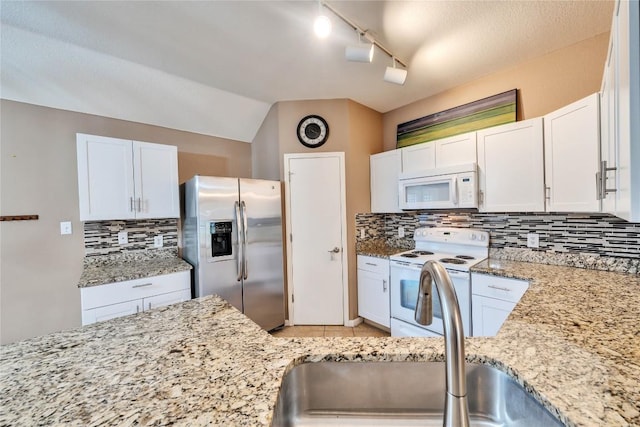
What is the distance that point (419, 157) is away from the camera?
274cm

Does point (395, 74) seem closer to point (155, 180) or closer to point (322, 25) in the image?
point (322, 25)

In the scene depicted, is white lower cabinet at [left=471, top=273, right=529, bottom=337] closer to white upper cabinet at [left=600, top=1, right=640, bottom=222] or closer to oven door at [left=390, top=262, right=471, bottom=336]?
oven door at [left=390, top=262, right=471, bottom=336]

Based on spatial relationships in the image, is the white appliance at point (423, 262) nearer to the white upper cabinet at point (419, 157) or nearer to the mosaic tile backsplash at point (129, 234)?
the white upper cabinet at point (419, 157)

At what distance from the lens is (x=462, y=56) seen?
2176 mm

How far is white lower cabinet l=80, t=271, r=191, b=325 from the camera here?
192cm

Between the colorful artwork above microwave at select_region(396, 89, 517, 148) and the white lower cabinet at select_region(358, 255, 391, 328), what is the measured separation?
4.91 ft

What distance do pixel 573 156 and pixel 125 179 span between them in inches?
140

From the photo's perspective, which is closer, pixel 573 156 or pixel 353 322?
pixel 573 156

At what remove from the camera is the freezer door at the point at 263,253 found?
2.63 meters

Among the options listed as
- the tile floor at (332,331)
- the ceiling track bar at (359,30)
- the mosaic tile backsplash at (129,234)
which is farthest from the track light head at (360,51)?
the tile floor at (332,331)

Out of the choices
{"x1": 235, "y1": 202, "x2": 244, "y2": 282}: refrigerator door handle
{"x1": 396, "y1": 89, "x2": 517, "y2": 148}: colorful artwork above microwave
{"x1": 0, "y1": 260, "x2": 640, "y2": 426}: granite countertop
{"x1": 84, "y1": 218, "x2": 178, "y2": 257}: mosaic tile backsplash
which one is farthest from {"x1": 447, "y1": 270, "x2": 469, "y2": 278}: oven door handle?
{"x1": 84, "y1": 218, "x2": 178, "y2": 257}: mosaic tile backsplash

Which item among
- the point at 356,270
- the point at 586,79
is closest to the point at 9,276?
the point at 356,270

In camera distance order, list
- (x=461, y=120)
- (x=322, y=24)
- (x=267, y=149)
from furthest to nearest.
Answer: (x=267, y=149)
(x=461, y=120)
(x=322, y=24)

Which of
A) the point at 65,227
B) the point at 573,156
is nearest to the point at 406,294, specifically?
the point at 573,156
